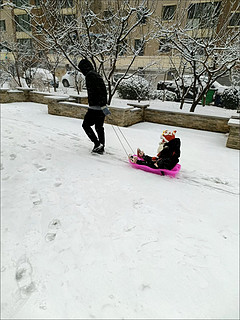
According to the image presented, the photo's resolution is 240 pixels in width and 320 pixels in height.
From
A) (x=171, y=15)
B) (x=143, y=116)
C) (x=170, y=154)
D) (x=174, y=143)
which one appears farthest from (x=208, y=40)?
(x=170, y=154)

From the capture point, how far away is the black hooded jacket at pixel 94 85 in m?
3.86

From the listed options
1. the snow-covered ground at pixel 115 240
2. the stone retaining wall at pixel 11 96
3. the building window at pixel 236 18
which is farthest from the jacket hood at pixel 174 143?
the stone retaining wall at pixel 11 96

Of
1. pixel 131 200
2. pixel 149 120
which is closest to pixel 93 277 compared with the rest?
pixel 131 200

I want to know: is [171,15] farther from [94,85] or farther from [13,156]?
[13,156]

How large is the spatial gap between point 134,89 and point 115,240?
10.9m

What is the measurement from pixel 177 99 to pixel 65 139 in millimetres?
9801

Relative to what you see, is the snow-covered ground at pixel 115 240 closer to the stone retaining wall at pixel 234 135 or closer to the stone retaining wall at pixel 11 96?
the stone retaining wall at pixel 234 135

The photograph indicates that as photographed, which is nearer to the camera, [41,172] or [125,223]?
[125,223]

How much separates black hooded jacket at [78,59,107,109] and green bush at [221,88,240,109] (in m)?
10.1

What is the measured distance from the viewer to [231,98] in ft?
38.0

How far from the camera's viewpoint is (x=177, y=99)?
13.1m

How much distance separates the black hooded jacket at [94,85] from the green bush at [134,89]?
7.87 metres

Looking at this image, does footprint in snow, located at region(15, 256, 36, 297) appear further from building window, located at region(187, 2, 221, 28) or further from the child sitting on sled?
building window, located at region(187, 2, 221, 28)

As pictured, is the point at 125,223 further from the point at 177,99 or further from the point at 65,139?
the point at 177,99
